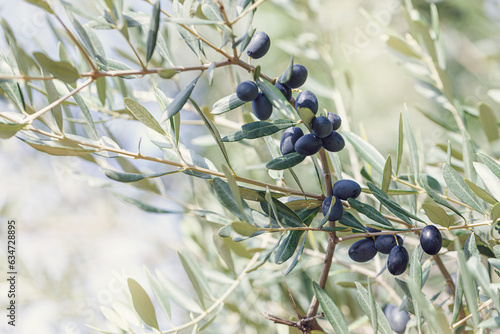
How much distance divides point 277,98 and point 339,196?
13 centimetres

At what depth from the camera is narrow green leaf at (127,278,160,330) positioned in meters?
0.52

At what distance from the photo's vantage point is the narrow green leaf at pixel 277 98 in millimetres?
408

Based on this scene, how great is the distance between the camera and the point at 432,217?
0.47 metres

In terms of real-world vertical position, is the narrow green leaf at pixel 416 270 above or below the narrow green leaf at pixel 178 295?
above

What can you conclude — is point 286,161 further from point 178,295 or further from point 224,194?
point 178,295

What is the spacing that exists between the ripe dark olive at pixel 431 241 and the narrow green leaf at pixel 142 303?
325 mm

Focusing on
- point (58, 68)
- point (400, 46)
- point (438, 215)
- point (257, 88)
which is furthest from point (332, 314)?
point (400, 46)

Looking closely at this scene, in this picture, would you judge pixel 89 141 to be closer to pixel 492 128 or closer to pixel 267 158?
pixel 267 158

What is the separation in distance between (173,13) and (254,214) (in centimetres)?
23

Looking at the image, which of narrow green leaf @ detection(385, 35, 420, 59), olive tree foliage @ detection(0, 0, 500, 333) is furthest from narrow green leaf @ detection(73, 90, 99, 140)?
narrow green leaf @ detection(385, 35, 420, 59)

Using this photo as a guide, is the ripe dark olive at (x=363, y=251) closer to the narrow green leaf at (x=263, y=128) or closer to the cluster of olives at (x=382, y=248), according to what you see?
the cluster of olives at (x=382, y=248)

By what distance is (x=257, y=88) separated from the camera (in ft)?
1.46

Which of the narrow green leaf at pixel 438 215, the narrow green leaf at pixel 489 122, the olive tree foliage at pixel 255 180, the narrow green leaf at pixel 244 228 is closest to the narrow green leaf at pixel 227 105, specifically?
the olive tree foliage at pixel 255 180

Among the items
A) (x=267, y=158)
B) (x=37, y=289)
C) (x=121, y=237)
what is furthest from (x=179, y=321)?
(x=267, y=158)
